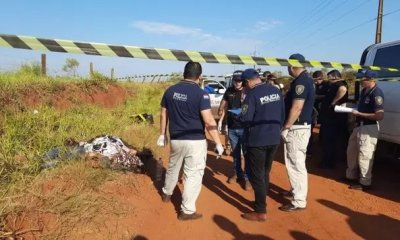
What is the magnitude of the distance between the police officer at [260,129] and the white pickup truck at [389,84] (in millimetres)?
2115

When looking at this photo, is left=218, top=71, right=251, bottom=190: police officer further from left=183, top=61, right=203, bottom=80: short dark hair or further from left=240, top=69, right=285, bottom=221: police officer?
left=183, top=61, right=203, bottom=80: short dark hair

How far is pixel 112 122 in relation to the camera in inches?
379

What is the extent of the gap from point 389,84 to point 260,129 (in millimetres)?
2733

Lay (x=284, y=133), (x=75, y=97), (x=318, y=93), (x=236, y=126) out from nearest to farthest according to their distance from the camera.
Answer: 1. (x=284, y=133)
2. (x=236, y=126)
3. (x=318, y=93)
4. (x=75, y=97)

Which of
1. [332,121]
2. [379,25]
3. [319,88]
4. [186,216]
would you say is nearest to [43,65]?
[319,88]

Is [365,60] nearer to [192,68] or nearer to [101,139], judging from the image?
[192,68]

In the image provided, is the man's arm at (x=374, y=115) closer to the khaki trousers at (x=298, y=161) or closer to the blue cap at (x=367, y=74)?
the blue cap at (x=367, y=74)

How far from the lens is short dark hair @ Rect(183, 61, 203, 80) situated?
5.18 metres

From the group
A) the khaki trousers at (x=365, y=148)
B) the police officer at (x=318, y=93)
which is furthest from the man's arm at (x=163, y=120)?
the police officer at (x=318, y=93)

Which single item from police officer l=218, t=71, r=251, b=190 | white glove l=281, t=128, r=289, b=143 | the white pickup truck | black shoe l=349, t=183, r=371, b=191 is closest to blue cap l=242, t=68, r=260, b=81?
white glove l=281, t=128, r=289, b=143

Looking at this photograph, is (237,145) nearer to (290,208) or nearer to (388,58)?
(290,208)

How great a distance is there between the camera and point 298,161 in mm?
5727

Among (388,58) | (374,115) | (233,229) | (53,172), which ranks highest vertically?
(388,58)

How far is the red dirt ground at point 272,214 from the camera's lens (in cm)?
493
